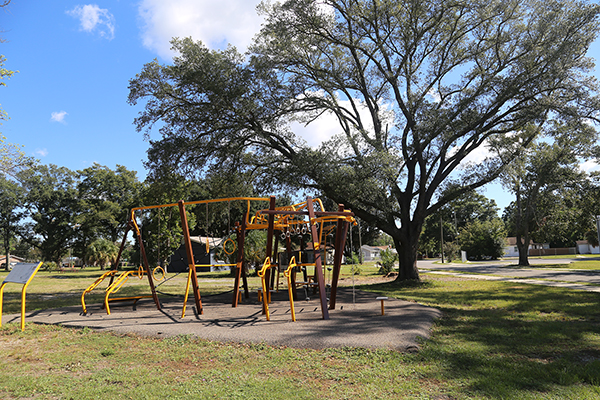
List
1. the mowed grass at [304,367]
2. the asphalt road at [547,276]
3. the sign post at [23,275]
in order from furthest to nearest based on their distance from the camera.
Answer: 1. the asphalt road at [547,276]
2. the sign post at [23,275]
3. the mowed grass at [304,367]

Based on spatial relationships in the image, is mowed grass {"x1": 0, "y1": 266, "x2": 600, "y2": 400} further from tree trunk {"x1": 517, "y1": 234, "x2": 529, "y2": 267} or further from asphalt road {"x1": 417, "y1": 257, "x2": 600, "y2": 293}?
tree trunk {"x1": 517, "y1": 234, "x2": 529, "y2": 267}

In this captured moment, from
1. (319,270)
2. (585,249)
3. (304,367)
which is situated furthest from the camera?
(585,249)

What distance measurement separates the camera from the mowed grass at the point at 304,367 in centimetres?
416

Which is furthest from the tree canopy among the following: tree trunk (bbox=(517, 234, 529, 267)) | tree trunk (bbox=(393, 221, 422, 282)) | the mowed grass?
tree trunk (bbox=(517, 234, 529, 267))

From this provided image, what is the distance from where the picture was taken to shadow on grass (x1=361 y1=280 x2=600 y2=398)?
4383mm

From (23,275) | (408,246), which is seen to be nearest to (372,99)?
(408,246)

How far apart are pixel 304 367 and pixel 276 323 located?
2.84 meters

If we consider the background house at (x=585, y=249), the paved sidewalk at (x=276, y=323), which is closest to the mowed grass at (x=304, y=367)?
the paved sidewalk at (x=276, y=323)

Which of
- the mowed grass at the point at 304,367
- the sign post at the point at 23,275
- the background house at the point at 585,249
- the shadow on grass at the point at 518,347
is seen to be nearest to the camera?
the mowed grass at the point at 304,367

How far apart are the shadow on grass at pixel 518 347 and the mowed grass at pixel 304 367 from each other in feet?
0.06

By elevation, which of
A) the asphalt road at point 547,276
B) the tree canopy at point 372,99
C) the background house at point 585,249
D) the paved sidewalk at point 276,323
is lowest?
the background house at point 585,249

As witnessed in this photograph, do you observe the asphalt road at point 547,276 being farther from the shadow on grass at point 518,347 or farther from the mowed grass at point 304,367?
the mowed grass at point 304,367

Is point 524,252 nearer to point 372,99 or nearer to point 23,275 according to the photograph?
point 372,99

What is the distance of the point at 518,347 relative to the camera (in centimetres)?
593
